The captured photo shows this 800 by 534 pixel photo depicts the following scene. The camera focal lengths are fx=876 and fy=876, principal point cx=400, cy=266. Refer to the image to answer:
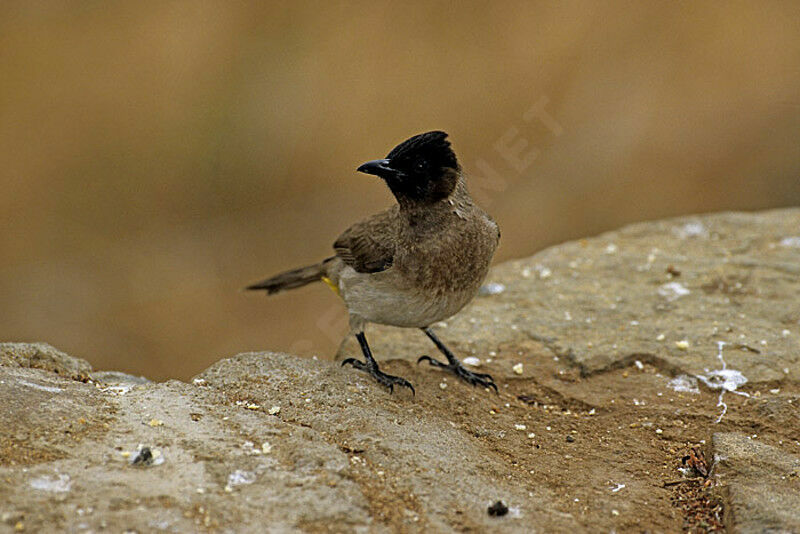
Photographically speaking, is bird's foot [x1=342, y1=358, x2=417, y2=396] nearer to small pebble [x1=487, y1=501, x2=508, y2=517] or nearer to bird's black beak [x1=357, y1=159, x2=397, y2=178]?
bird's black beak [x1=357, y1=159, x2=397, y2=178]

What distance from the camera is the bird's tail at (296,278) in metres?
4.89

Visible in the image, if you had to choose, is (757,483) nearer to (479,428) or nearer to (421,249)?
(479,428)

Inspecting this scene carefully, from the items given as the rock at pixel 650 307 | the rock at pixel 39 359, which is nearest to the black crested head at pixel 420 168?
the rock at pixel 650 307

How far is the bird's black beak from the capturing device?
155 inches

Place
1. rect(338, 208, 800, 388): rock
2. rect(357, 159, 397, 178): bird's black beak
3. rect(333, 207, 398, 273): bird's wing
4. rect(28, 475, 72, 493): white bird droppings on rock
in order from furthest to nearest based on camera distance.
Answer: rect(338, 208, 800, 388): rock < rect(333, 207, 398, 273): bird's wing < rect(357, 159, 397, 178): bird's black beak < rect(28, 475, 72, 493): white bird droppings on rock

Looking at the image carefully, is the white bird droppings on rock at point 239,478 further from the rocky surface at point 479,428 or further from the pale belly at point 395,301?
the pale belly at point 395,301

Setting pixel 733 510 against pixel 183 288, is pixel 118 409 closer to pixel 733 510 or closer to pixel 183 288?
pixel 733 510

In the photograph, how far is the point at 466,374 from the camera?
435 cm

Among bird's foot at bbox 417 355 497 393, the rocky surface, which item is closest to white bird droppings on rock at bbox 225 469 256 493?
the rocky surface

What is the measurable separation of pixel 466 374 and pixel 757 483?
1.58m

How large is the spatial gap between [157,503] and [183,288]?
609 cm

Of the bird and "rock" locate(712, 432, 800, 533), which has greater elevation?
the bird

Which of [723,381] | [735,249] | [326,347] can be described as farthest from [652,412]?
[326,347]

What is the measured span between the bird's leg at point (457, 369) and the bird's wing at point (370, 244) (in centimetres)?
63
